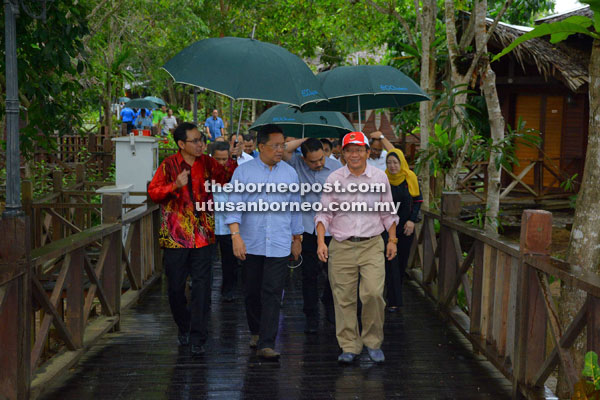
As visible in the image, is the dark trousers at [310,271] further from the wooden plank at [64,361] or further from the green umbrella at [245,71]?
the wooden plank at [64,361]

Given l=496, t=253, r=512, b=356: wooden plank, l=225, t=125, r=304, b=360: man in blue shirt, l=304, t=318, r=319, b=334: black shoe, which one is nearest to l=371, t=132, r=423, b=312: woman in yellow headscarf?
l=304, t=318, r=319, b=334: black shoe

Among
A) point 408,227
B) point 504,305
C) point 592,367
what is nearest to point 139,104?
point 408,227

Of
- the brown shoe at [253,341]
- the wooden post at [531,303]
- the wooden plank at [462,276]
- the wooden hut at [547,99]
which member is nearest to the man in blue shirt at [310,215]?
the brown shoe at [253,341]

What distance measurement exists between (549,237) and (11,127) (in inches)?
146

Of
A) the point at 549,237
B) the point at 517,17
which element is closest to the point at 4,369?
the point at 549,237

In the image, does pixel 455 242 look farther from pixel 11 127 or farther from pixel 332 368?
pixel 11 127

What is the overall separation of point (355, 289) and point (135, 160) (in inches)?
299

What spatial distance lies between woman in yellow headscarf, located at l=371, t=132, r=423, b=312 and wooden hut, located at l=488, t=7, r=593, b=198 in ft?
29.9

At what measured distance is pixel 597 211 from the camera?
5.41 m

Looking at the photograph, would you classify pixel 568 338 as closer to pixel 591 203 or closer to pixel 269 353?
pixel 591 203

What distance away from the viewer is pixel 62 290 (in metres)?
5.21

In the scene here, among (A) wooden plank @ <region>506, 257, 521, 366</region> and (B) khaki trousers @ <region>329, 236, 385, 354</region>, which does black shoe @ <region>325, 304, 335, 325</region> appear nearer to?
(B) khaki trousers @ <region>329, 236, 385, 354</region>

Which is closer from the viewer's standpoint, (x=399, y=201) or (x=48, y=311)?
(x=48, y=311)

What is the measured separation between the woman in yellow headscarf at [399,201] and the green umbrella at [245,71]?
1.48 metres
